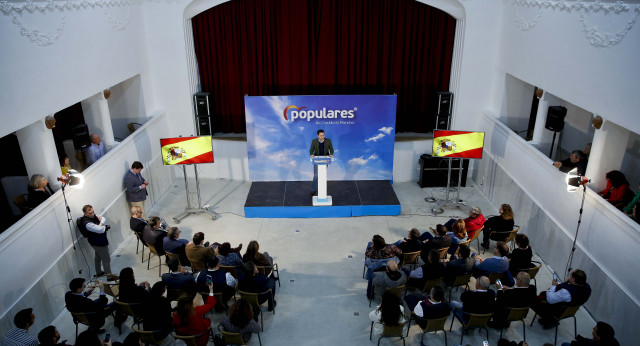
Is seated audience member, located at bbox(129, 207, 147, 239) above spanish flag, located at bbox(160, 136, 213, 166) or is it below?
below

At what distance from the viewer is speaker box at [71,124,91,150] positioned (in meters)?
7.56

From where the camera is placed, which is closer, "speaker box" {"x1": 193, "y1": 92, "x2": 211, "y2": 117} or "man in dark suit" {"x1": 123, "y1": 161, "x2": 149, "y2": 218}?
"man in dark suit" {"x1": 123, "y1": 161, "x2": 149, "y2": 218}

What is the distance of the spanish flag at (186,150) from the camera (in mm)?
8297

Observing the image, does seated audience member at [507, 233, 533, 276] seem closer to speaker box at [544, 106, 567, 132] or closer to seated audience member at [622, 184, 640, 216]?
seated audience member at [622, 184, 640, 216]

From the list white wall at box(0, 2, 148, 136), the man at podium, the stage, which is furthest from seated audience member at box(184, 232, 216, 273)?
the man at podium

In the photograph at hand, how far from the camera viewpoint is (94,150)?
26.8 feet

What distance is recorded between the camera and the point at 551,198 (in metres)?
7.54

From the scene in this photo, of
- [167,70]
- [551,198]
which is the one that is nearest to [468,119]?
[551,198]

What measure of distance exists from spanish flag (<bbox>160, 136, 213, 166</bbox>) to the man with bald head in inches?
43.4

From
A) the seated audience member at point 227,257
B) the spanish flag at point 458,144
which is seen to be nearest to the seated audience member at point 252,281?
the seated audience member at point 227,257

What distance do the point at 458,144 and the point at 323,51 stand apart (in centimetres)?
383

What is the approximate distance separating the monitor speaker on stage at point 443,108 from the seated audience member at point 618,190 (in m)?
4.25

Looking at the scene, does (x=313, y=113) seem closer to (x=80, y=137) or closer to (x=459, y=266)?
(x=80, y=137)

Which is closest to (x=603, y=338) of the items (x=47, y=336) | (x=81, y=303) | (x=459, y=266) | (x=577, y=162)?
(x=459, y=266)
